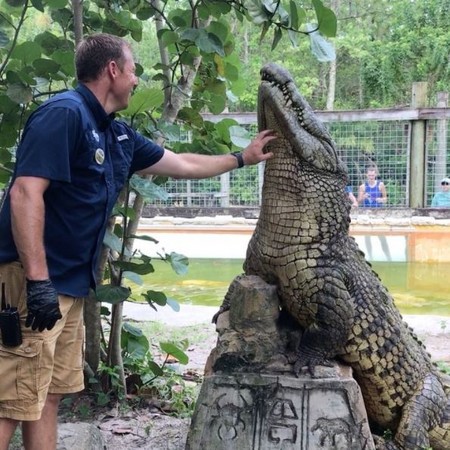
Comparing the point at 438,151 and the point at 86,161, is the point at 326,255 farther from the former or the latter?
the point at 438,151

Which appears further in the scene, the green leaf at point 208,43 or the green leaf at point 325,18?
the green leaf at point 208,43

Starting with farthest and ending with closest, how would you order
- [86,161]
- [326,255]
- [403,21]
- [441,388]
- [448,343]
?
[403,21], [448,343], [441,388], [326,255], [86,161]

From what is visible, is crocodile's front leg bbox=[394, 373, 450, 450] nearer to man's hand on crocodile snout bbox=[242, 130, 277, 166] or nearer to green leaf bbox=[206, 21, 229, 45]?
man's hand on crocodile snout bbox=[242, 130, 277, 166]

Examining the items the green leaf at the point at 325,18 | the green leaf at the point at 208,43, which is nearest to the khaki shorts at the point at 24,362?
the green leaf at the point at 208,43

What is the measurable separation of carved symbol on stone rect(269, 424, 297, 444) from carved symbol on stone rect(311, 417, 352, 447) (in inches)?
4.2

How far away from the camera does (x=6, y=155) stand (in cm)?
348

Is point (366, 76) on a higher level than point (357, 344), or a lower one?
higher

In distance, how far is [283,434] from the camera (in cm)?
249

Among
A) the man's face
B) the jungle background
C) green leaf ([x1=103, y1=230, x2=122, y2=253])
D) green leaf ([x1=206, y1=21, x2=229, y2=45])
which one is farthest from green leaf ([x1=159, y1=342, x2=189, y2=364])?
green leaf ([x1=206, y1=21, x2=229, y2=45])

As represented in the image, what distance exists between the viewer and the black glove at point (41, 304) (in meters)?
2.16

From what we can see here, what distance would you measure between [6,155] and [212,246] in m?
6.68

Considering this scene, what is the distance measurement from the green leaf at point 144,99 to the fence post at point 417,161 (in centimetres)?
806

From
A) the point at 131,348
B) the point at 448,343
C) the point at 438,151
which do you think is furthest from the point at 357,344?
the point at 438,151

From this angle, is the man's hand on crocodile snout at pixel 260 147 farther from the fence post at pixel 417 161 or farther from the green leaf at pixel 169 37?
the fence post at pixel 417 161
